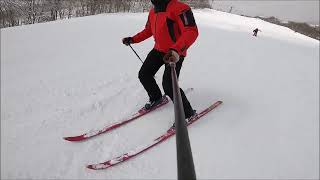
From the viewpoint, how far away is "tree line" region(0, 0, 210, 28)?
14.2 metres

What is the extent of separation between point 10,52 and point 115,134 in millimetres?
3680

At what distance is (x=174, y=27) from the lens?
3348mm

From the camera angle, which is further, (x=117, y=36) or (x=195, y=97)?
(x=117, y=36)

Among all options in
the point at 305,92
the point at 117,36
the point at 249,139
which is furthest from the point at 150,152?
the point at 117,36

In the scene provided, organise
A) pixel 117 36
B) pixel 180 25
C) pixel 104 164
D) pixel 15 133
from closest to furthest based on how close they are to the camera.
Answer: pixel 104 164, pixel 180 25, pixel 15 133, pixel 117 36

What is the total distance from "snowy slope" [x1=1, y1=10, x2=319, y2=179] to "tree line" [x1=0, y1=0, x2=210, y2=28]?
291 inches

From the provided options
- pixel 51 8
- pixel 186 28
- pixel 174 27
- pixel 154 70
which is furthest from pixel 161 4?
pixel 51 8

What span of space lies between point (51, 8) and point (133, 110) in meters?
17.0

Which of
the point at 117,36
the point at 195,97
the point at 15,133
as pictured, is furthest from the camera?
the point at 117,36

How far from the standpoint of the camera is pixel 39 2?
19.2m

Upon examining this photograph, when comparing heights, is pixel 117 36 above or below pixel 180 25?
below

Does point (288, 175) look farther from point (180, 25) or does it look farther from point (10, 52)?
point (10, 52)

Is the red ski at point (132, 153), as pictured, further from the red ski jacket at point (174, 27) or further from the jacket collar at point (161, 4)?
the jacket collar at point (161, 4)

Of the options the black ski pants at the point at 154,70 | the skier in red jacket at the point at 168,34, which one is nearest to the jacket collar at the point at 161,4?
the skier in red jacket at the point at 168,34
